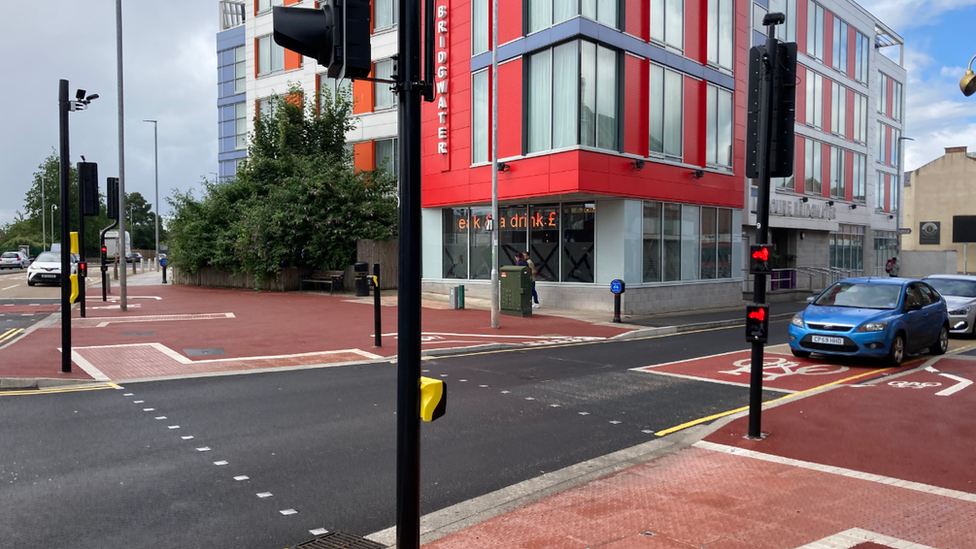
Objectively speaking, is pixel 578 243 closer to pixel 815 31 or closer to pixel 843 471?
pixel 843 471

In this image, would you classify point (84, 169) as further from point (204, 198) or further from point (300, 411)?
point (204, 198)

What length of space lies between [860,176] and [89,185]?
125 ft

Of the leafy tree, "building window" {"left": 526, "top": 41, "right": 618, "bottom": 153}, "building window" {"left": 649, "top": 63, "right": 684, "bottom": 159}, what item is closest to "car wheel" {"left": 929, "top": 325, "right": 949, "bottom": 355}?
"building window" {"left": 526, "top": 41, "right": 618, "bottom": 153}

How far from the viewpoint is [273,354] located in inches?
503

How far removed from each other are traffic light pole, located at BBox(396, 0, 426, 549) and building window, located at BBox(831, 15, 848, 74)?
38540 millimetres

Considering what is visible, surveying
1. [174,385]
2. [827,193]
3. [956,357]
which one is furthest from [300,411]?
[827,193]

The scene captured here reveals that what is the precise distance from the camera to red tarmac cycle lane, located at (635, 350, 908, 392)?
1056 cm

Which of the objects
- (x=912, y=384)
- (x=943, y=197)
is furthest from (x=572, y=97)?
(x=943, y=197)

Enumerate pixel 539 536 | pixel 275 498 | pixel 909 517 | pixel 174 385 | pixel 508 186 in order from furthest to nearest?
pixel 508 186
pixel 174 385
pixel 275 498
pixel 909 517
pixel 539 536

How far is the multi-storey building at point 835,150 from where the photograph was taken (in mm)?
32906

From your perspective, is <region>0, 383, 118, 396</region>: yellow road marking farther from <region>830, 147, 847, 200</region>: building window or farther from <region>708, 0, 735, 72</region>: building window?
<region>830, 147, 847, 200</region>: building window

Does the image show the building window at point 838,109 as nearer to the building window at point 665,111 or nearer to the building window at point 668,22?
the building window at point 668,22

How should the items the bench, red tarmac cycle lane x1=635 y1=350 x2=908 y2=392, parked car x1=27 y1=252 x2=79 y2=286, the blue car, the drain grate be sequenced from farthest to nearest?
parked car x1=27 y1=252 x2=79 y2=286
the bench
the blue car
red tarmac cycle lane x1=635 y1=350 x2=908 y2=392
the drain grate

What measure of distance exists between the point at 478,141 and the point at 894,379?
53.1 ft
